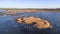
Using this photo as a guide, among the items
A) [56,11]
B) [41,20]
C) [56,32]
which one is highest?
[56,11]

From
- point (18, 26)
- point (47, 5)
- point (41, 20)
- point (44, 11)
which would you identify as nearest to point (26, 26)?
point (18, 26)

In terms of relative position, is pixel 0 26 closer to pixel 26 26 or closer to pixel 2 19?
pixel 2 19

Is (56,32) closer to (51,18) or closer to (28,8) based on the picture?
(51,18)

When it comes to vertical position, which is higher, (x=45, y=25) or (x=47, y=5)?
(x=47, y=5)

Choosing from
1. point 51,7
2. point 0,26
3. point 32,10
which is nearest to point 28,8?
point 32,10

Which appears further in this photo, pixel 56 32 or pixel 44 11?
pixel 44 11

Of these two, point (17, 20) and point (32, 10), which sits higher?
point (32, 10)
